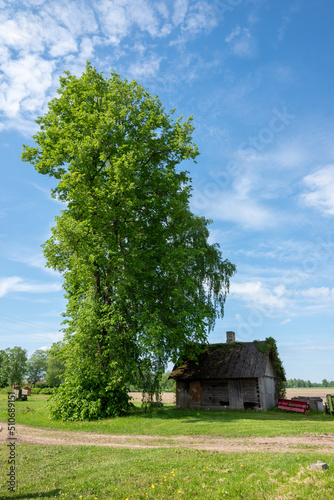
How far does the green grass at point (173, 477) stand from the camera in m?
7.97

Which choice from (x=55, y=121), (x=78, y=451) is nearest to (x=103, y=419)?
(x=78, y=451)

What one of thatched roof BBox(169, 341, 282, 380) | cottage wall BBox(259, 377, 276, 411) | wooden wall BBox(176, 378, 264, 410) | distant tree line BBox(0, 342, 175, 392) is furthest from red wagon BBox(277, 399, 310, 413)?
distant tree line BBox(0, 342, 175, 392)

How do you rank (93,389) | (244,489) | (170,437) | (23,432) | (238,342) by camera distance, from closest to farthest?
1. (244,489)
2. (170,437)
3. (23,432)
4. (93,389)
5. (238,342)

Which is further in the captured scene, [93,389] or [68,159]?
[68,159]

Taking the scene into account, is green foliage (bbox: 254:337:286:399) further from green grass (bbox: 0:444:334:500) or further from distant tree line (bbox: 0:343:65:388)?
distant tree line (bbox: 0:343:65:388)

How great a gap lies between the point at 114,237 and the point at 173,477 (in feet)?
57.3

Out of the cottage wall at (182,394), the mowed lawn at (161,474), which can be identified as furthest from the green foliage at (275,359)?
the mowed lawn at (161,474)

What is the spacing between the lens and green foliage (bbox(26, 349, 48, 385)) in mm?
106938

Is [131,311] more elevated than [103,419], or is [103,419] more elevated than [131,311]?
[131,311]

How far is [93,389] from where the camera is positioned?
24219 millimetres

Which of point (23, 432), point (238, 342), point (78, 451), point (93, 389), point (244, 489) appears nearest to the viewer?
point (244, 489)

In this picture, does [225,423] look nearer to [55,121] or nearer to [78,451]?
Result: [78,451]

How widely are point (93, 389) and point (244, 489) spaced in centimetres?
1806

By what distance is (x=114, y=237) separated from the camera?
2467 cm
